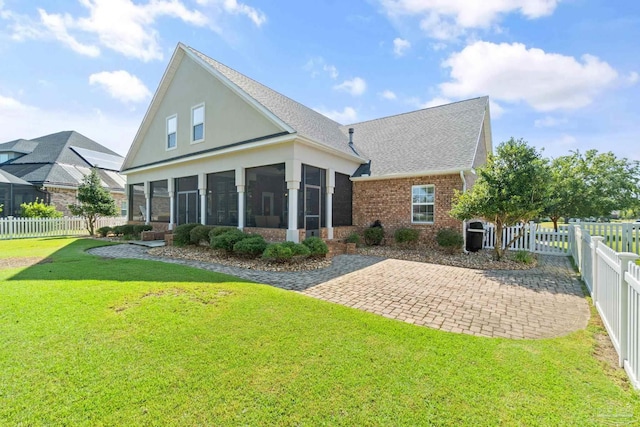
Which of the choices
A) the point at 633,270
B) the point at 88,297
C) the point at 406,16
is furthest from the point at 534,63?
the point at 88,297

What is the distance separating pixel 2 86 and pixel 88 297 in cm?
1692

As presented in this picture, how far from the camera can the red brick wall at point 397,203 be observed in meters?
11.8

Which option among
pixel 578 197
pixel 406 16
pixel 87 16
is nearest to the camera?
pixel 87 16

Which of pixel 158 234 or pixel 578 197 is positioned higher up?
pixel 578 197

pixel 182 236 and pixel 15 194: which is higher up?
pixel 15 194

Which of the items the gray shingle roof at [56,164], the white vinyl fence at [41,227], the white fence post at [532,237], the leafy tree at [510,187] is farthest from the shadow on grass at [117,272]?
the gray shingle roof at [56,164]

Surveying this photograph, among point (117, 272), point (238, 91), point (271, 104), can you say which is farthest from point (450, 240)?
point (117, 272)

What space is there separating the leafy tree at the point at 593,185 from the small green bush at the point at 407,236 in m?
10.5

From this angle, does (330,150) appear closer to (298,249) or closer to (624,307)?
(298,249)

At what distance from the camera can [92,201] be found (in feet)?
58.2

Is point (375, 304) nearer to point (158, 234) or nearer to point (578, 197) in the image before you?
point (158, 234)

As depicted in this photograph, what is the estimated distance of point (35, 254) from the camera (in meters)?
10.4

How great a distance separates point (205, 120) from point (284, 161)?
5807 millimetres

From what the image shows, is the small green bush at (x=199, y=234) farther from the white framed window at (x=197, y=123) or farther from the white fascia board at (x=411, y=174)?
the white fascia board at (x=411, y=174)
